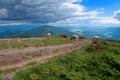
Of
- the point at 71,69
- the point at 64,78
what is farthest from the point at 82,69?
the point at 64,78

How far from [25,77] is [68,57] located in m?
6.21

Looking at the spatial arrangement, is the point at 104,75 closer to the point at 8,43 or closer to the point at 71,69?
the point at 71,69

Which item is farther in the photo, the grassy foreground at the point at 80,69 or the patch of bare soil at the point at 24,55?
the patch of bare soil at the point at 24,55

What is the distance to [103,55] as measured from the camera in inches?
946

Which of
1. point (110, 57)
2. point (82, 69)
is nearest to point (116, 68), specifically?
point (110, 57)

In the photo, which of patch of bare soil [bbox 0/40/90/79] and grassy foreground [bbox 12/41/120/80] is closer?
grassy foreground [bbox 12/41/120/80]

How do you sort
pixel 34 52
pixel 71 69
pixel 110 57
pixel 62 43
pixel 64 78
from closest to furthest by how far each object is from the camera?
pixel 64 78, pixel 71 69, pixel 110 57, pixel 34 52, pixel 62 43

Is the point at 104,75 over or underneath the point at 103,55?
underneath

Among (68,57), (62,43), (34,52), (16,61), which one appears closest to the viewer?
(68,57)

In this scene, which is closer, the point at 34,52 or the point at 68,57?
the point at 68,57

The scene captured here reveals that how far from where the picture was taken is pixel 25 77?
2127 cm

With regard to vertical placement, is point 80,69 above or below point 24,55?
above

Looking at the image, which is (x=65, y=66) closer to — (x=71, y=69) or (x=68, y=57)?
(x=71, y=69)

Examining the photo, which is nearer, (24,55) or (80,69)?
(80,69)
